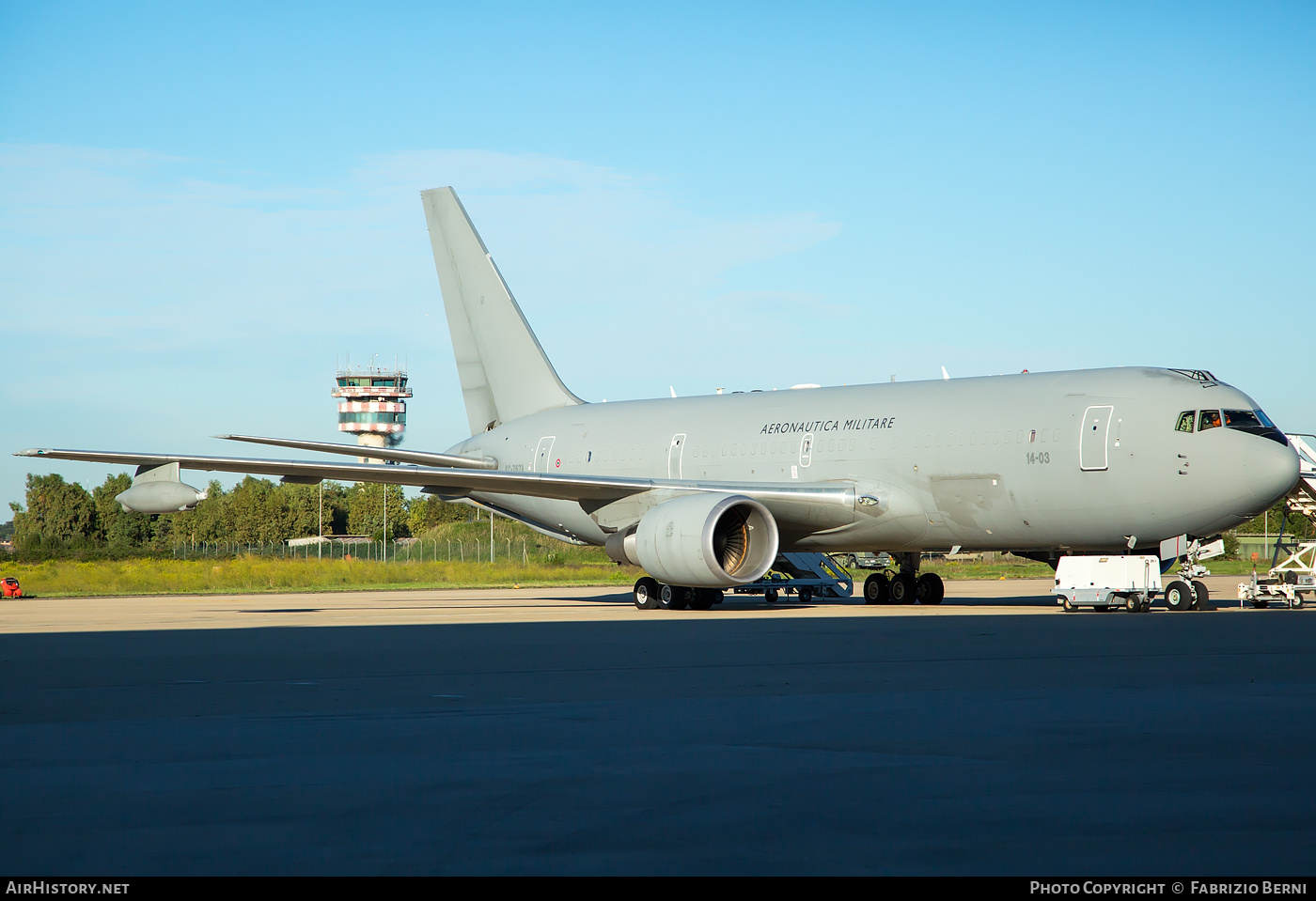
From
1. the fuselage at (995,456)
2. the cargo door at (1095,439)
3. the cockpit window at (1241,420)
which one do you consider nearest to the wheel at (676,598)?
the fuselage at (995,456)

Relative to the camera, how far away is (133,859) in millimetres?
4410

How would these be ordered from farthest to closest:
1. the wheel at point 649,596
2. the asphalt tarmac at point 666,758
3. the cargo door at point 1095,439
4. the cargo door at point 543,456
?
1. the cargo door at point 543,456
2. the wheel at point 649,596
3. the cargo door at point 1095,439
4. the asphalt tarmac at point 666,758

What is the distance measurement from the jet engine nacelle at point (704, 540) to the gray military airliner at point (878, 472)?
0.11 feet

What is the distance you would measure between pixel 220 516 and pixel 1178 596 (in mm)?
111086

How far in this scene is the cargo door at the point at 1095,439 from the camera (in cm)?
1998

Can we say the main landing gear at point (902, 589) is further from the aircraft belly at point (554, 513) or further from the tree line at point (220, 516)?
the tree line at point (220, 516)

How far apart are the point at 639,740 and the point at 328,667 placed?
5.29m

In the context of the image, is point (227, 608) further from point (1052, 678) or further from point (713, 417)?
point (1052, 678)


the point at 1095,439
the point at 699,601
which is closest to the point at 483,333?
the point at 699,601

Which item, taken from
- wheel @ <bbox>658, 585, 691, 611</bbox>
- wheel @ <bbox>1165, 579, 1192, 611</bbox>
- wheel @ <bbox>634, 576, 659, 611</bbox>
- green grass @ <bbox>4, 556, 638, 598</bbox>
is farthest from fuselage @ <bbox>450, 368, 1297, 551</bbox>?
green grass @ <bbox>4, 556, 638, 598</bbox>

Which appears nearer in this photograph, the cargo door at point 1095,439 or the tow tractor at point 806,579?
the cargo door at point 1095,439

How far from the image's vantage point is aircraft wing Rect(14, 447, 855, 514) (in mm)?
21828

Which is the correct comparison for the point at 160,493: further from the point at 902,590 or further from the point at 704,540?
the point at 902,590
